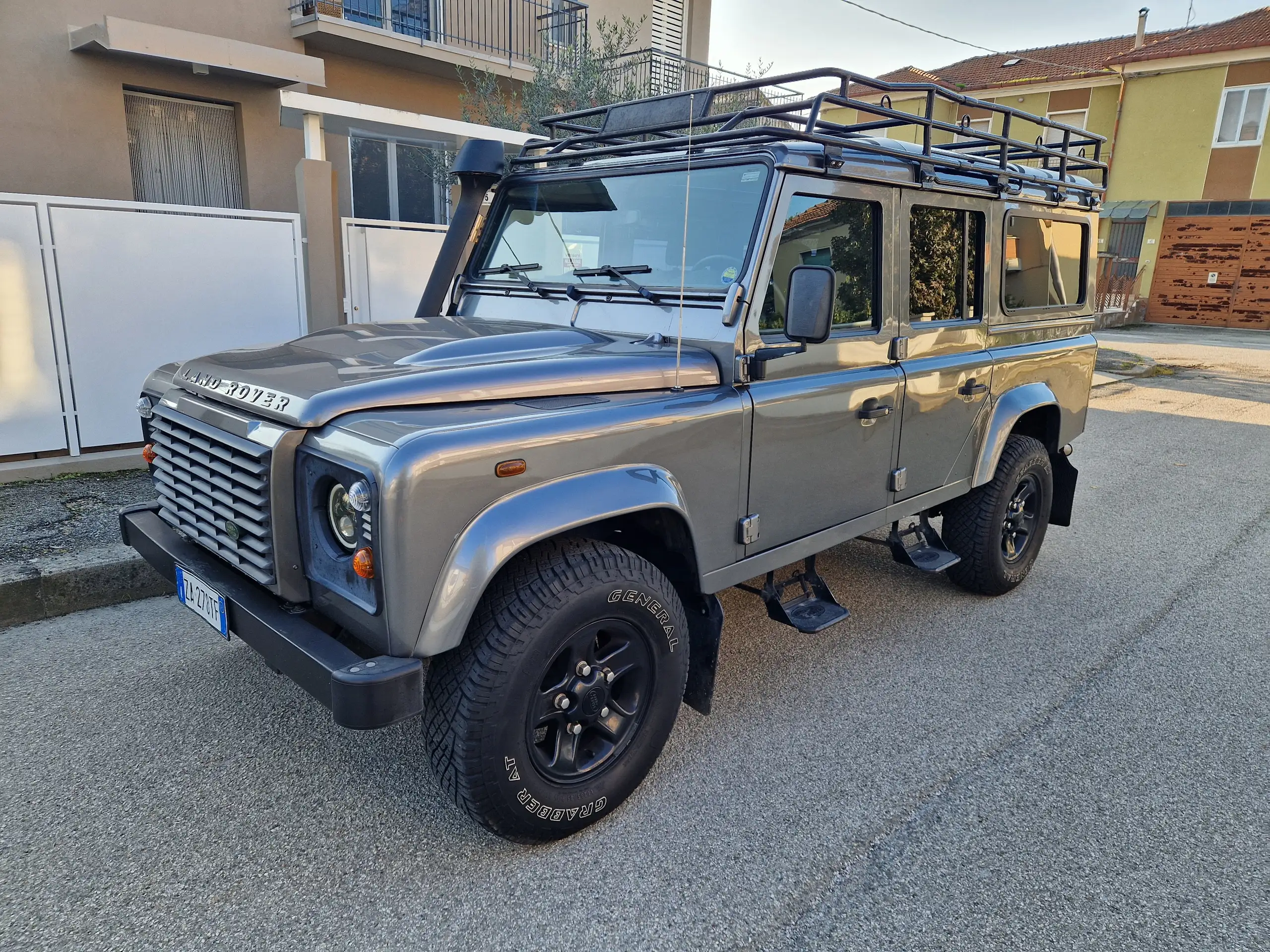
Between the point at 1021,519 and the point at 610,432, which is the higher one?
the point at 610,432

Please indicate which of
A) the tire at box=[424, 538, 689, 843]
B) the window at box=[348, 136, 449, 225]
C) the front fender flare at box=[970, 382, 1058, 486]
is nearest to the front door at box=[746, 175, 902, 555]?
the tire at box=[424, 538, 689, 843]

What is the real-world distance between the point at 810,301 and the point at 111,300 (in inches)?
206

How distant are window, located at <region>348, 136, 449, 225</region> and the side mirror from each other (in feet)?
34.0

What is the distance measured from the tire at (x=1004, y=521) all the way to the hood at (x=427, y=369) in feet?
7.19

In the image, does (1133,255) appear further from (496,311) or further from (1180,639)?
(496,311)

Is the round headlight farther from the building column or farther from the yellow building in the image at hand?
the yellow building

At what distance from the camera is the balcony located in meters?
11.3

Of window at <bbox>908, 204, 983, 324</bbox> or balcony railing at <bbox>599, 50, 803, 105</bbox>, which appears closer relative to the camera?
window at <bbox>908, 204, 983, 324</bbox>

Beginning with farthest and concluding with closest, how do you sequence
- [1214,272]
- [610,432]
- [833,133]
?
1. [1214,272]
2. [833,133]
3. [610,432]

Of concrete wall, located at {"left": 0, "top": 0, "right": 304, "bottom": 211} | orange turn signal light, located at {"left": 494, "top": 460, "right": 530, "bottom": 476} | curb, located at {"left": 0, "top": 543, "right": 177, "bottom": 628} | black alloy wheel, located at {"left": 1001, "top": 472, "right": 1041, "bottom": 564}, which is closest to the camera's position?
orange turn signal light, located at {"left": 494, "top": 460, "right": 530, "bottom": 476}

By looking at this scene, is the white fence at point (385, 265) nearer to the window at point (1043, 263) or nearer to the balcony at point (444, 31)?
the window at point (1043, 263)

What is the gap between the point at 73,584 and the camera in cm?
430

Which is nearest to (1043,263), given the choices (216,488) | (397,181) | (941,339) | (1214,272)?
(941,339)

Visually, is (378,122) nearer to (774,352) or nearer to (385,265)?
(385,265)
